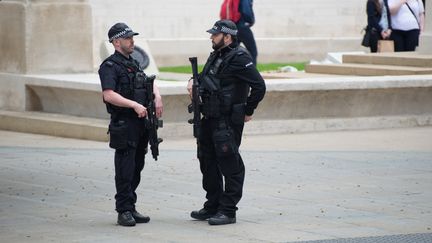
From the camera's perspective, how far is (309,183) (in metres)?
12.5

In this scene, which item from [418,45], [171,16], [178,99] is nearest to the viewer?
[178,99]

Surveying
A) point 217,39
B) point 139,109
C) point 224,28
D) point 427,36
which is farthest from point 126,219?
point 427,36

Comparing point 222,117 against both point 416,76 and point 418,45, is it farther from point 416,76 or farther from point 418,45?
point 418,45

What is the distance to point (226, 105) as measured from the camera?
1028cm

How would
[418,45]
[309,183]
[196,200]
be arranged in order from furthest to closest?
[418,45] → [309,183] → [196,200]

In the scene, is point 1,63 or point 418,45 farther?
point 418,45

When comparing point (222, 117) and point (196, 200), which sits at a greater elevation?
point (222, 117)

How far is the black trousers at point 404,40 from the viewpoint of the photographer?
2106 centimetres

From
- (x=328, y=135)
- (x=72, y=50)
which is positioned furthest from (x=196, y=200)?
(x=72, y=50)

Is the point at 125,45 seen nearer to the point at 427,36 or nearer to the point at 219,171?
the point at 219,171

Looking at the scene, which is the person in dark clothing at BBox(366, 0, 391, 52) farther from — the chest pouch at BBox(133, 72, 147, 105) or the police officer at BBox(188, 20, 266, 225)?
the chest pouch at BBox(133, 72, 147, 105)

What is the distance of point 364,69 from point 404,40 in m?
2.51

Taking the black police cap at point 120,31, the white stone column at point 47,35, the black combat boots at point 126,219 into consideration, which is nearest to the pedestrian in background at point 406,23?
the white stone column at point 47,35

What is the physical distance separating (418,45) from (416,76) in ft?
Result: 11.9
